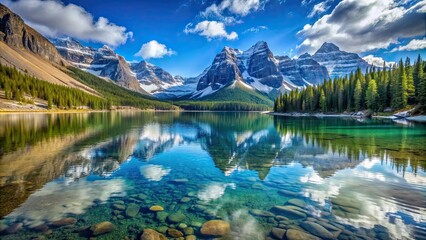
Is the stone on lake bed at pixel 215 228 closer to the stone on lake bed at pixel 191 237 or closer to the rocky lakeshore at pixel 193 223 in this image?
the rocky lakeshore at pixel 193 223

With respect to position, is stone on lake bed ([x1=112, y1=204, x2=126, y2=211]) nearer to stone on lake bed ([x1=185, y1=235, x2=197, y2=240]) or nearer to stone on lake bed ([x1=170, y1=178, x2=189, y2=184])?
stone on lake bed ([x1=185, y1=235, x2=197, y2=240])

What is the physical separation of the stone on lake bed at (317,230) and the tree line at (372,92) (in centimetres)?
8192

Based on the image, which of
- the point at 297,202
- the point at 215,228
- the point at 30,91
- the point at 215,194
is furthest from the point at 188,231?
the point at 30,91

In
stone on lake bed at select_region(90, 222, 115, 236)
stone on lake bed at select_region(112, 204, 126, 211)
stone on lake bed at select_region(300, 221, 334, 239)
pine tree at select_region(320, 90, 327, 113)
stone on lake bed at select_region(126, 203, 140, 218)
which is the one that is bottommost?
stone on lake bed at select_region(112, 204, 126, 211)

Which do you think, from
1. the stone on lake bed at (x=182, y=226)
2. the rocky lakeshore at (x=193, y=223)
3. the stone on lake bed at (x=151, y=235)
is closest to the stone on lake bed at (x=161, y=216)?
the rocky lakeshore at (x=193, y=223)

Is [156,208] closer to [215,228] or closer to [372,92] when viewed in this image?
[215,228]

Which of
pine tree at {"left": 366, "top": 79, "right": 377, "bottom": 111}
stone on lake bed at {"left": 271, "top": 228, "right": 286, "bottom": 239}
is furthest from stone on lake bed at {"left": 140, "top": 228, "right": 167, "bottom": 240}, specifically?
pine tree at {"left": 366, "top": 79, "right": 377, "bottom": 111}

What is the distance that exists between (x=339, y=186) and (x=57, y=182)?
1883cm

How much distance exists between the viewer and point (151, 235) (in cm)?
952

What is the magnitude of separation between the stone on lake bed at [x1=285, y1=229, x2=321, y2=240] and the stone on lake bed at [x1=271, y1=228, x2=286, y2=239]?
0.63 ft

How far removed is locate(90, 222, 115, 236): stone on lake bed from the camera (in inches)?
391

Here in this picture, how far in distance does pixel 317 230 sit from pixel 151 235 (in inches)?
264

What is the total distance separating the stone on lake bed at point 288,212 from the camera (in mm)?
11539

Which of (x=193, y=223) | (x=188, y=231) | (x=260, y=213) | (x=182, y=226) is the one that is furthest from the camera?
(x=260, y=213)
